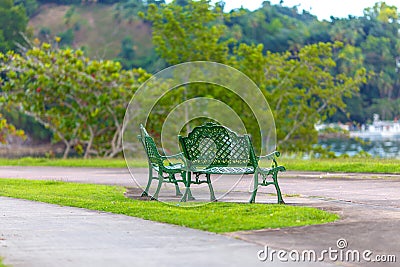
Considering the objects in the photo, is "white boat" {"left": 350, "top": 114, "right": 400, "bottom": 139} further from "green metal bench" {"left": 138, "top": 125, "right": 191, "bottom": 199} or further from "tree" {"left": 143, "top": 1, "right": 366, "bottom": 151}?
"green metal bench" {"left": 138, "top": 125, "right": 191, "bottom": 199}

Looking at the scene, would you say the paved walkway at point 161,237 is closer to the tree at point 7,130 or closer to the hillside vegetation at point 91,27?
the tree at point 7,130

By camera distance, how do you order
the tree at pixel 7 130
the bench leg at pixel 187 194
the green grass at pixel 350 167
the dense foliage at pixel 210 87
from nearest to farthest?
the bench leg at pixel 187 194
the green grass at pixel 350 167
the dense foliage at pixel 210 87
the tree at pixel 7 130

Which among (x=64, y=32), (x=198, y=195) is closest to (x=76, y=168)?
(x=198, y=195)

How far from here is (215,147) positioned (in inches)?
481

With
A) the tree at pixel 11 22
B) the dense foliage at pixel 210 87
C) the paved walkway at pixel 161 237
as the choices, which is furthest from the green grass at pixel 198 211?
the tree at pixel 11 22

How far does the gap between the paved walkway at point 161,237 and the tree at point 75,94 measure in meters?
18.5

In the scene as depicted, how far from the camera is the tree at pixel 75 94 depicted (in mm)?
31266

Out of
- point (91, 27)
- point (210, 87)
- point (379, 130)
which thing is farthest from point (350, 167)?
point (91, 27)

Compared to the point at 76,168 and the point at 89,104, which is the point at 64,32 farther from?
the point at 76,168

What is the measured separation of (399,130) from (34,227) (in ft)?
320

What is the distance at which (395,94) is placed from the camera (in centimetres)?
10812

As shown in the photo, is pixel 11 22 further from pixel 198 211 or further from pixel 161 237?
pixel 161 237

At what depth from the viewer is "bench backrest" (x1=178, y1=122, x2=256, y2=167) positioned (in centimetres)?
1206

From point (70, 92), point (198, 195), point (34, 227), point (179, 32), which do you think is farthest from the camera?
point (179, 32)
